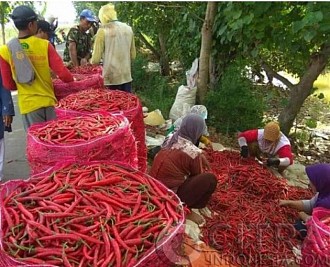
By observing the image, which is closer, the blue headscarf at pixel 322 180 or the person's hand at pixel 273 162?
the blue headscarf at pixel 322 180

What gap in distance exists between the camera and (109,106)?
3754 millimetres

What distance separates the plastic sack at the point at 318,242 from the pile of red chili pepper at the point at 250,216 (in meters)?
0.91

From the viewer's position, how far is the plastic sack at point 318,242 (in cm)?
233

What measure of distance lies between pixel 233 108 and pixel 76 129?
14.8ft

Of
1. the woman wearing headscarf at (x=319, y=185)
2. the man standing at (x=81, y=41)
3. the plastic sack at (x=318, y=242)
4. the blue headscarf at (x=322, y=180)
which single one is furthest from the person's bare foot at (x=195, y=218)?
the man standing at (x=81, y=41)

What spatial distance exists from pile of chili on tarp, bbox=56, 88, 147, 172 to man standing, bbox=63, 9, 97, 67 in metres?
2.01

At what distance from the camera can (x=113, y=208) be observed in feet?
6.82

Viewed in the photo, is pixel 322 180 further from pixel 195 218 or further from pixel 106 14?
pixel 106 14

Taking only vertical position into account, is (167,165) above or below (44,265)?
below

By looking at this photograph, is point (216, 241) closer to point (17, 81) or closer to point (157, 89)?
point (17, 81)

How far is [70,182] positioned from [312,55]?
502 centimetres

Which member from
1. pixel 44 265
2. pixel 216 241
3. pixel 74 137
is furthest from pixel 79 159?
pixel 216 241

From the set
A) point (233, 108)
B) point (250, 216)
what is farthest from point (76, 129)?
point (233, 108)

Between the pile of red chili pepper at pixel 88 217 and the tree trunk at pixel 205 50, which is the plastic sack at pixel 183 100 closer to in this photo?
the tree trunk at pixel 205 50
